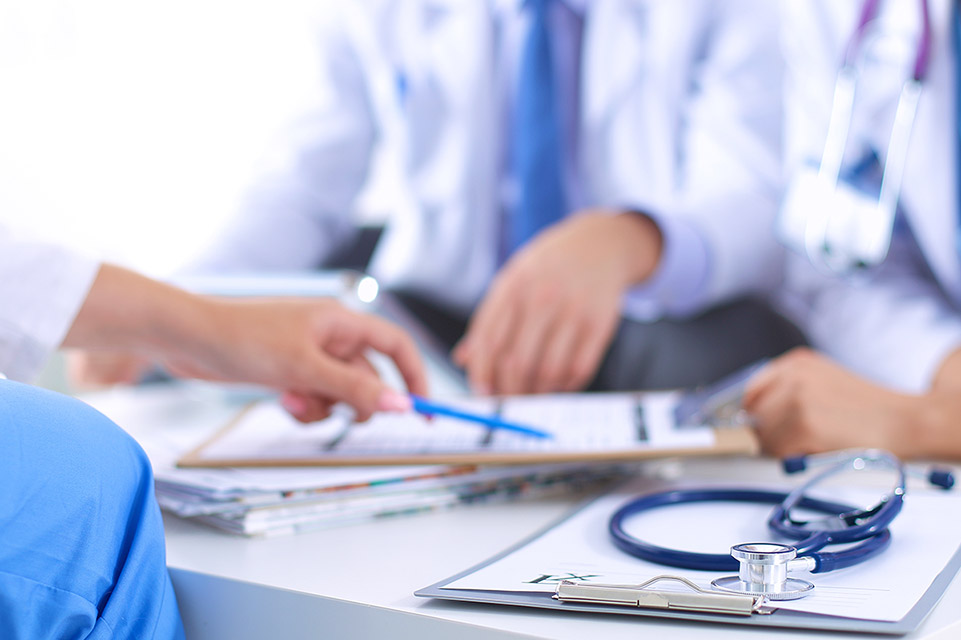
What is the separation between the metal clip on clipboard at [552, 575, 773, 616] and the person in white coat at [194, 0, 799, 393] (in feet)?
2.30

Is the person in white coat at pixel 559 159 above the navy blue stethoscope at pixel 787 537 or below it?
above

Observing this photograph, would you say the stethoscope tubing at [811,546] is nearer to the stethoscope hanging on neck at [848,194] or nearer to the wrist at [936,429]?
the wrist at [936,429]

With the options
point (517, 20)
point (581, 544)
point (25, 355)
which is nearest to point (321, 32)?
point (517, 20)

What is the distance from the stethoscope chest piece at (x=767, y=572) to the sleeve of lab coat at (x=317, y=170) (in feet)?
3.52

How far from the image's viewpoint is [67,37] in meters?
1.33

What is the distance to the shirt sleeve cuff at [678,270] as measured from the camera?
1056mm

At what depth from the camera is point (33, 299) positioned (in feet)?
1.65

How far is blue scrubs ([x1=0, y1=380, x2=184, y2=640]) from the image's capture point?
31 centimetres

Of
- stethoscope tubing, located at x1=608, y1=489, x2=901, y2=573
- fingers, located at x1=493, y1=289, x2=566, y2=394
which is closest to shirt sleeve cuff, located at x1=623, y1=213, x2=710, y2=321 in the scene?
fingers, located at x1=493, y1=289, x2=566, y2=394

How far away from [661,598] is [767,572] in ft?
0.15

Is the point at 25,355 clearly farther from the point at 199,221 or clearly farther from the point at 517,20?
the point at 199,221

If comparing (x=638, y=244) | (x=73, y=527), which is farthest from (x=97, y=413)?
(x=638, y=244)

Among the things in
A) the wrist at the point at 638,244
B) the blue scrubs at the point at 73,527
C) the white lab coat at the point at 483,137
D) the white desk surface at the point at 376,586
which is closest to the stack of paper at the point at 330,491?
the white desk surface at the point at 376,586

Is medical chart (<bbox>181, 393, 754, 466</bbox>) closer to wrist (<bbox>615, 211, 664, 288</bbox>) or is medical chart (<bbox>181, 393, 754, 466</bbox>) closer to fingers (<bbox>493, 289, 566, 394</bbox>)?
fingers (<bbox>493, 289, 566, 394</bbox>)
